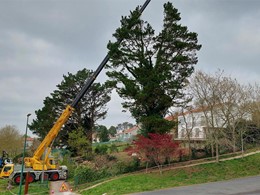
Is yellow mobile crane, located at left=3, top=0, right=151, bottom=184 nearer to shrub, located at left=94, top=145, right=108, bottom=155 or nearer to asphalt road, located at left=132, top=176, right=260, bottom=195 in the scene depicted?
shrub, located at left=94, top=145, right=108, bottom=155

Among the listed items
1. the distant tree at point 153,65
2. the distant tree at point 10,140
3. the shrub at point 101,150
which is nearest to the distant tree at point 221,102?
the distant tree at point 153,65

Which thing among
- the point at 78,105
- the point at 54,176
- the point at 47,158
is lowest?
the point at 54,176

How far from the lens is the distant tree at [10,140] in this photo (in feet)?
181

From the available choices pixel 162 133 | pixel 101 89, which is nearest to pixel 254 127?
pixel 162 133

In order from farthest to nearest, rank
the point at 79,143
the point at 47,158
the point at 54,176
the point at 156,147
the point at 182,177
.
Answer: the point at 79,143
the point at 54,176
the point at 47,158
the point at 156,147
the point at 182,177

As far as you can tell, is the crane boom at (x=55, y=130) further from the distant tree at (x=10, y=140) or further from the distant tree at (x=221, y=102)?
the distant tree at (x=10, y=140)

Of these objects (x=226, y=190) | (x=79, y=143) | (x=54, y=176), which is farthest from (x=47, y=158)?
(x=226, y=190)

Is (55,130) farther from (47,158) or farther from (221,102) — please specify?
(221,102)

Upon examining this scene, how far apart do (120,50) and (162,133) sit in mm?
9634

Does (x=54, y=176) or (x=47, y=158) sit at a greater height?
(x=47, y=158)

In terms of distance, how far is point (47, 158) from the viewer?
2858 cm

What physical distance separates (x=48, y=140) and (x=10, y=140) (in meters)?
34.2

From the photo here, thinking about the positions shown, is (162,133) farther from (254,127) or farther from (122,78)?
(254,127)

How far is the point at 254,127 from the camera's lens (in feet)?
118
